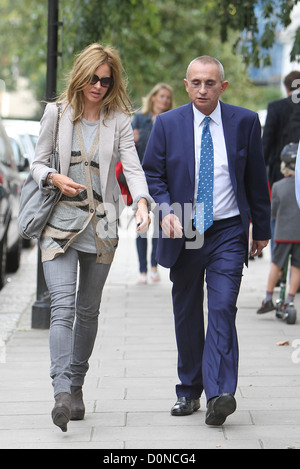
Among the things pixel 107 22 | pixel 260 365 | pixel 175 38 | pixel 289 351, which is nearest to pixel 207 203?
pixel 260 365

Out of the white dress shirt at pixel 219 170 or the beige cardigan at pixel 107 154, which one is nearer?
the beige cardigan at pixel 107 154

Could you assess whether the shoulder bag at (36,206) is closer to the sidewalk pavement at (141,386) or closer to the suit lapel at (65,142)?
the suit lapel at (65,142)

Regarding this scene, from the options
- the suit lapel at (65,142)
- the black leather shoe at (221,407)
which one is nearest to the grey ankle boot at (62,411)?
the black leather shoe at (221,407)

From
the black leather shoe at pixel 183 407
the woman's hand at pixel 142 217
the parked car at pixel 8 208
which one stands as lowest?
the parked car at pixel 8 208

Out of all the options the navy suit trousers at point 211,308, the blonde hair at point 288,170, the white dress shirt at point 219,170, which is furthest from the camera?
the blonde hair at point 288,170

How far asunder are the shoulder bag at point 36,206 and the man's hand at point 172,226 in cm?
57

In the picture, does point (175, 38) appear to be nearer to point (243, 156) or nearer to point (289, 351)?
point (289, 351)

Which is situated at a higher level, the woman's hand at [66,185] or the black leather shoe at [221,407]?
the woman's hand at [66,185]

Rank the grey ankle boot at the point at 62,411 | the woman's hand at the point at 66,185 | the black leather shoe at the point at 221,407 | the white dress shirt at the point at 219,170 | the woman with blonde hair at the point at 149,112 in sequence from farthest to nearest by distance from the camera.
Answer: the woman with blonde hair at the point at 149,112 → the white dress shirt at the point at 219,170 → the black leather shoe at the point at 221,407 → the woman's hand at the point at 66,185 → the grey ankle boot at the point at 62,411

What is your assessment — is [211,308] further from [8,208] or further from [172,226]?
[8,208]

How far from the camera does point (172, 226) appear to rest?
4.99m

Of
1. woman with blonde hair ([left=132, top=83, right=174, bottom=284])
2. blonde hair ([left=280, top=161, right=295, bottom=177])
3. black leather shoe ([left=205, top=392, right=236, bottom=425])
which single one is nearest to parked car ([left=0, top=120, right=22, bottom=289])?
woman with blonde hair ([left=132, top=83, right=174, bottom=284])

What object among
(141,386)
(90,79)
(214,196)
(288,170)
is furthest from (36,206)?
(288,170)

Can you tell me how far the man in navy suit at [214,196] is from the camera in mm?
5156
